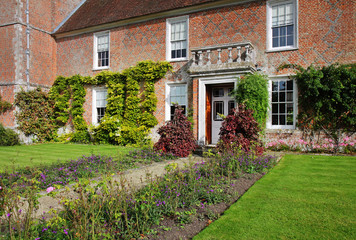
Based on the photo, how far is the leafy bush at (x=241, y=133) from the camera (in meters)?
9.11

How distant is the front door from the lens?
13078 millimetres

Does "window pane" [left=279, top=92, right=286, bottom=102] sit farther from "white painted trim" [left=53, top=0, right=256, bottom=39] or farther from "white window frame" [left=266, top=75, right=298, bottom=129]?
"white painted trim" [left=53, top=0, right=256, bottom=39]

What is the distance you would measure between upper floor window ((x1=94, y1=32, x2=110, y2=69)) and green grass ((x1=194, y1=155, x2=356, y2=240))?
12.9 m

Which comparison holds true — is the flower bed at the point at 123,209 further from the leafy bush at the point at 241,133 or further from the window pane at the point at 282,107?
the window pane at the point at 282,107

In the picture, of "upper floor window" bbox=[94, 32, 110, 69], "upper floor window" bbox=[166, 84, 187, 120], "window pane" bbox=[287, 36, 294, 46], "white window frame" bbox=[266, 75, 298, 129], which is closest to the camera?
"white window frame" bbox=[266, 75, 298, 129]

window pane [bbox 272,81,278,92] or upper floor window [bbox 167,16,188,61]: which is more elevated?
upper floor window [bbox 167,16,188,61]

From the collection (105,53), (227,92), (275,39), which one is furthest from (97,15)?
(275,39)

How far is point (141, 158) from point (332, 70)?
786 cm

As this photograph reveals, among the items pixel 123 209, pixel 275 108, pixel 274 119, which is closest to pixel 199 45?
pixel 275 108

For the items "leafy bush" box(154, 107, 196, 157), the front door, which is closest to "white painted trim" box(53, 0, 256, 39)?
the front door

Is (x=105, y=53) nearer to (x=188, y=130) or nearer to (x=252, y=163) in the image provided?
(x=188, y=130)

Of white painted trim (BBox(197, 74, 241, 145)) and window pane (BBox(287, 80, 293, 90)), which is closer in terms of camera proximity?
window pane (BBox(287, 80, 293, 90))

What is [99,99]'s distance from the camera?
1680 cm

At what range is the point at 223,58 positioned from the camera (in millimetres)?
12773
